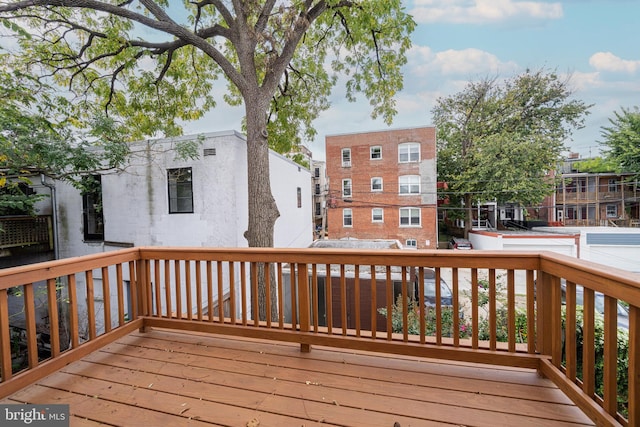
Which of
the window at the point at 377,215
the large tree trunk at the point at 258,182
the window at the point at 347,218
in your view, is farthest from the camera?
the window at the point at 347,218

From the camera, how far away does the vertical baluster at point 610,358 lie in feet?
4.31

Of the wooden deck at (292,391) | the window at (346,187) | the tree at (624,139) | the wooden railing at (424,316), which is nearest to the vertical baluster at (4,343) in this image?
the wooden railing at (424,316)

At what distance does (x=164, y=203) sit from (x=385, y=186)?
13.3m

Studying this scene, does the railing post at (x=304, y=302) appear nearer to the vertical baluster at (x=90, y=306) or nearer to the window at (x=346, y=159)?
the vertical baluster at (x=90, y=306)

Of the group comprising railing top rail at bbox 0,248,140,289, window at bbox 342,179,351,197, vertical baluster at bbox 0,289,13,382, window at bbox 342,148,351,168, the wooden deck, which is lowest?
the wooden deck

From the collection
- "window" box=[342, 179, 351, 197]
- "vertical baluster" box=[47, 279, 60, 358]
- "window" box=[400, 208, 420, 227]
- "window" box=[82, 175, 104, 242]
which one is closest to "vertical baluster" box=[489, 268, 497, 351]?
"vertical baluster" box=[47, 279, 60, 358]

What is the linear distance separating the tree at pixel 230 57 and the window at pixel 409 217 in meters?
10.9

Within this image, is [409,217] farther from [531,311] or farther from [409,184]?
[531,311]

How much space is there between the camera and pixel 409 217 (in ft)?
55.3

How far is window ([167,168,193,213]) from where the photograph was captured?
6.22m

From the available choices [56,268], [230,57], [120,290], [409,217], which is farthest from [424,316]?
[409,217]

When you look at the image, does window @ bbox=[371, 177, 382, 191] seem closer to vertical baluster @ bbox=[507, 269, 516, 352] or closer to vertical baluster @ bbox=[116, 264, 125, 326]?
vertical baluster @ bbox=[507, 269, 516, 352]

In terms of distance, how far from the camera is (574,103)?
17.1 meters

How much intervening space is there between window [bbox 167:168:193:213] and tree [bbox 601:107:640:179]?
2278 centimetres
